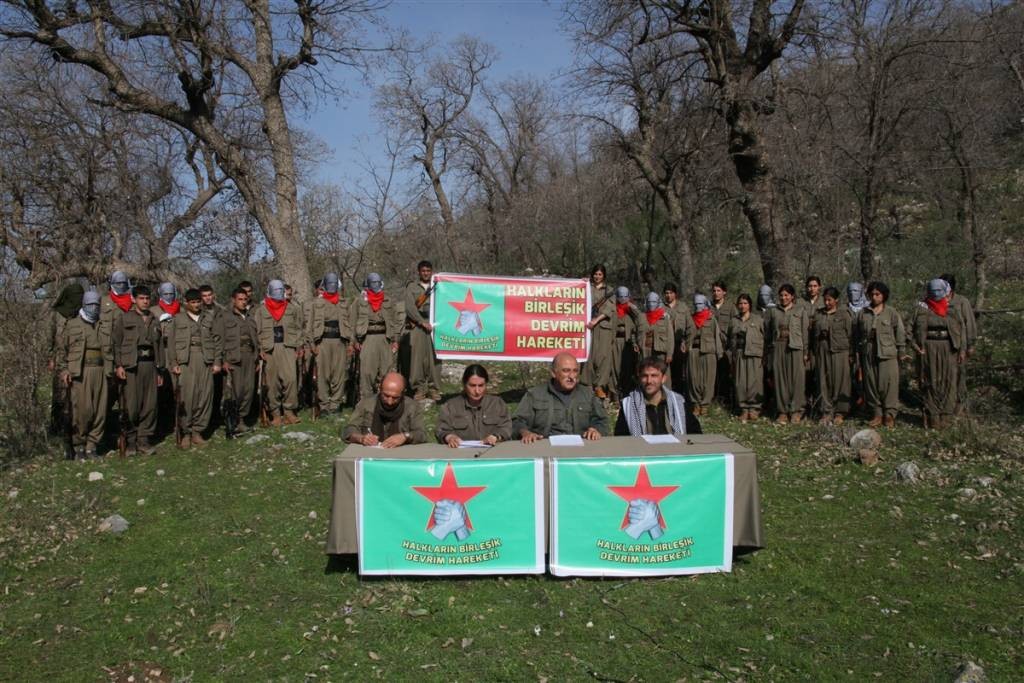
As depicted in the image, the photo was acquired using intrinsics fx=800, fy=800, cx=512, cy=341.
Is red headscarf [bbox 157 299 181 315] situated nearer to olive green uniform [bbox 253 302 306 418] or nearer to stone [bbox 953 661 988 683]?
olive green uniform [bbox 253 302 306 418]

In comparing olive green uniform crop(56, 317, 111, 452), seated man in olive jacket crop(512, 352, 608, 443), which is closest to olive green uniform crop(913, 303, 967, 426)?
seated man in olive jacket crop(512, 352, 608, 443)

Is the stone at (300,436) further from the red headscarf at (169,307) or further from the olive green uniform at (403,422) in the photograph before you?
the olive green uniform at (403,422)

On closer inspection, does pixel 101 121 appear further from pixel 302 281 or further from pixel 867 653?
pixel 867 653

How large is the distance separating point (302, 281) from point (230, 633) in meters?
13.0

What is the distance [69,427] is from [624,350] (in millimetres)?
8460

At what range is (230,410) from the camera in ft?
39.3

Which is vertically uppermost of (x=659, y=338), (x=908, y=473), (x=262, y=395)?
(x=659, y=338)

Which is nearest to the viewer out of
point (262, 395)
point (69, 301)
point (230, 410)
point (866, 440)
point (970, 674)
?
point (970, 674)

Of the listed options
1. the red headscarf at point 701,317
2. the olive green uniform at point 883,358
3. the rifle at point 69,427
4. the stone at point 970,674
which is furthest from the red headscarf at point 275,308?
the stone at point 970,674

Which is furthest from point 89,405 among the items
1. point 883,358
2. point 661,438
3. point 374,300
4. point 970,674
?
point 883,358

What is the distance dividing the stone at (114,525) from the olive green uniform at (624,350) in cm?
805

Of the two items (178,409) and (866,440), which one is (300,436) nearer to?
(178,409)

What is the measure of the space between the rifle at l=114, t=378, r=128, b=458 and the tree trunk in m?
12.2

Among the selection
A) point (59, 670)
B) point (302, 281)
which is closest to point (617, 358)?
point (302, 281)
